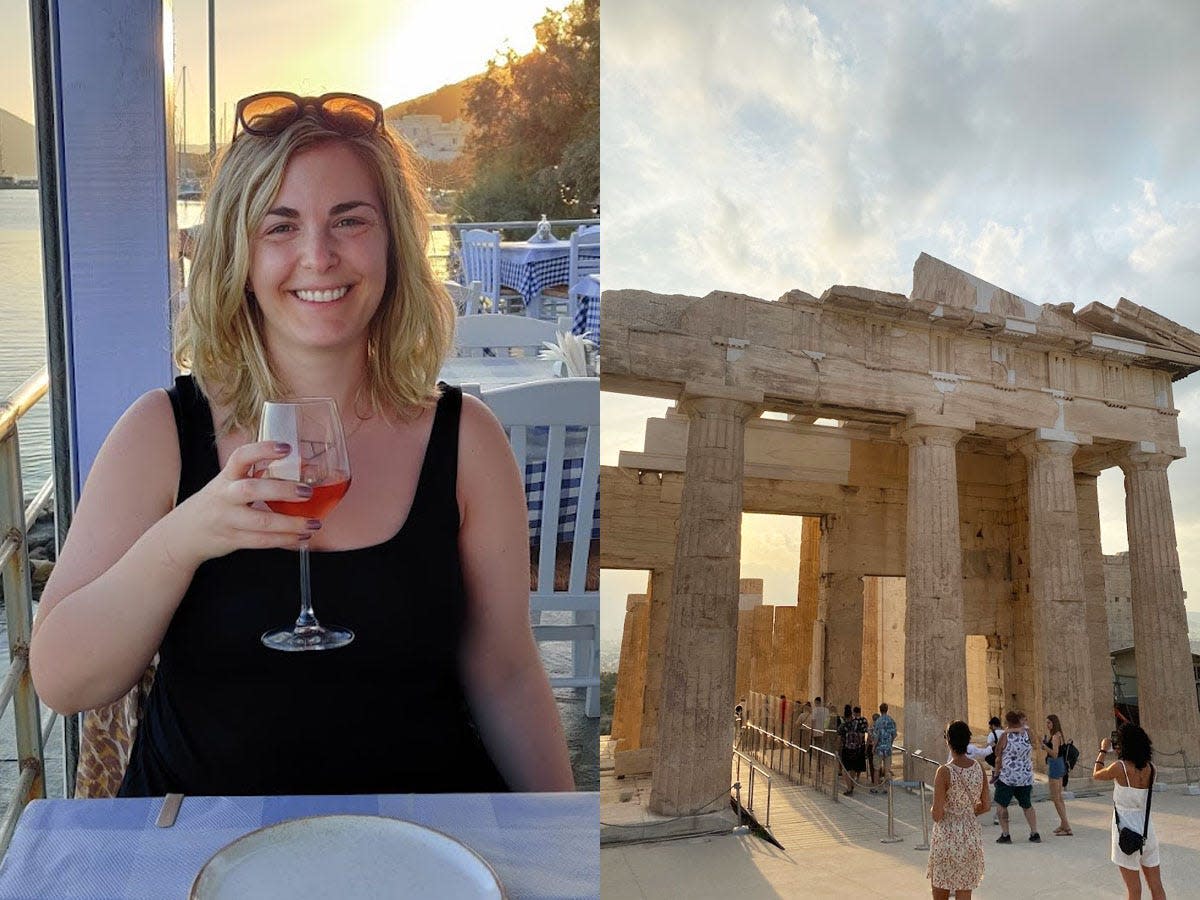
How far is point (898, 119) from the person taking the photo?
5.35 m

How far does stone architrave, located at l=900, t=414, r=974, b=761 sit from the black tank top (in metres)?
5.19

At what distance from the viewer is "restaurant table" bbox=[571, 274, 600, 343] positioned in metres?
1.99

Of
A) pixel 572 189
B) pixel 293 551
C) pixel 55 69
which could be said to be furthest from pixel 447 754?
pixel 55 69

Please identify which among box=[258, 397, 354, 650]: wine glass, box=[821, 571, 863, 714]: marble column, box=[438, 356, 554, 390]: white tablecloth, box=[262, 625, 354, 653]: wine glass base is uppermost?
box=[438, 356, 554, 390]: white tablecloth

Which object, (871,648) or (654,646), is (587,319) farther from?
(871,648)

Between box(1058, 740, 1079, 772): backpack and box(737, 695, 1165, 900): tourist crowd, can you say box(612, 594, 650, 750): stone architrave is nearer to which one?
box(737, 695, 1165, 900): tourist crowd

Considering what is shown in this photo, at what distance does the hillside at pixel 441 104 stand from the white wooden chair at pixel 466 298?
29 centimetres

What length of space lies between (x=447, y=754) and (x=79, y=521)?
2.16 ft

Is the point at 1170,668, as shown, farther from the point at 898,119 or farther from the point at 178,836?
the point at 178,836

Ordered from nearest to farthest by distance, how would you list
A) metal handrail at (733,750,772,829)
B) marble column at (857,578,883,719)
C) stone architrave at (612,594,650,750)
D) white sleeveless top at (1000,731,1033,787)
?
white sleeveless top at (1000,731,1033,787)
metal handrail at (733,750,772,829)
stone architrave at (612,594,650,750)
marble column at (857,578,883,719)

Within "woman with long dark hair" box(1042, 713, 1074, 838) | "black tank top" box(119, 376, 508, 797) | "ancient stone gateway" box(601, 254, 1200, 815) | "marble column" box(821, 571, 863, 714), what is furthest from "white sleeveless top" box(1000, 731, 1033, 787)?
"black tank top" box(119, 376, 508, 797)

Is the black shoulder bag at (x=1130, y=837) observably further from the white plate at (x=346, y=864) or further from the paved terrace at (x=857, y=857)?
the white plate at (x=346, y=864)

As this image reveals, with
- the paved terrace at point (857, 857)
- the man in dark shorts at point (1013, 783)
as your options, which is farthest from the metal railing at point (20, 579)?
the man in dark shorts at point (1013, 783)

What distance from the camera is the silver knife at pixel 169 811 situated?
3.71 ft
